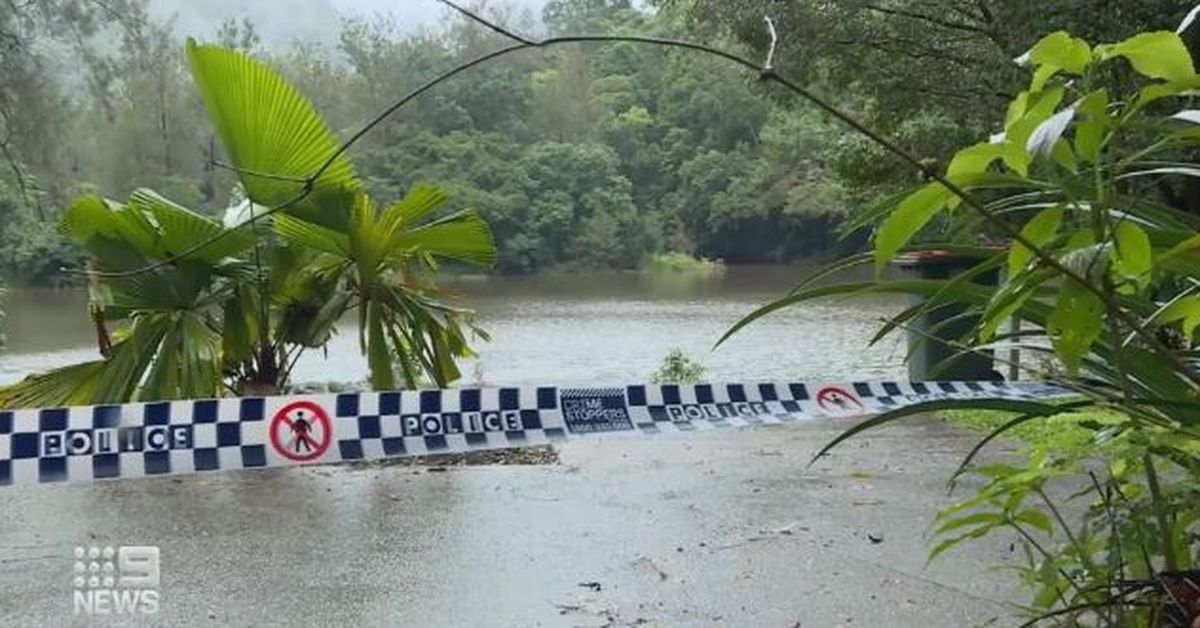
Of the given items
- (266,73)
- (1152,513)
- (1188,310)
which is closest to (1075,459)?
(1152,513)

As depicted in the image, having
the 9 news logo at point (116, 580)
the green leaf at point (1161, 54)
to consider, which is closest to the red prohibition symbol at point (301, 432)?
the 9 news logo at point (116, 580)

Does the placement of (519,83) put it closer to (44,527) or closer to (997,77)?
(997,77)

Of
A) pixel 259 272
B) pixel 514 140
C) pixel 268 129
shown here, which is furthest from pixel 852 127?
pixel 514 140

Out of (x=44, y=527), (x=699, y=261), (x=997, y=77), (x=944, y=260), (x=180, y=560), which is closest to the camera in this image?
(x=180, y=560)

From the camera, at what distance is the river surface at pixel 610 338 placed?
14.4 m

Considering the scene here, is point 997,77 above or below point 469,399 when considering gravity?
above

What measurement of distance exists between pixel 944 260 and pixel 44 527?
18.9ft

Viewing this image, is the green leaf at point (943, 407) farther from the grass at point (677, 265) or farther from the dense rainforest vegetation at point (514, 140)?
the grass at point (677, 265)

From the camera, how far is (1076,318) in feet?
4.03

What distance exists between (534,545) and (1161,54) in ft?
11.0

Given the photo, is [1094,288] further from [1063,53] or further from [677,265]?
[677,265]

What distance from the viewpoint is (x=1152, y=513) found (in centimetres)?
161

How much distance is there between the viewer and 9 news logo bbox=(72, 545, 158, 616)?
339 centimetres

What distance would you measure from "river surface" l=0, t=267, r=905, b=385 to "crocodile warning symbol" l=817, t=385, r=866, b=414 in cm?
63
